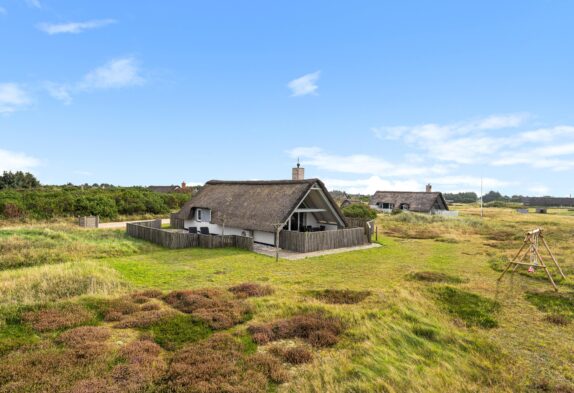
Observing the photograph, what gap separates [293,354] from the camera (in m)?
7.37

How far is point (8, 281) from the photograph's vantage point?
1187cm

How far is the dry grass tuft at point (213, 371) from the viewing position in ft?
19.7

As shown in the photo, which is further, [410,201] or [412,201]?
[410,201]

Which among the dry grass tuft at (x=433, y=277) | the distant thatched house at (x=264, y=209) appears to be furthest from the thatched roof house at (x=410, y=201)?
the dry grass tuft at (x=433, y=277)

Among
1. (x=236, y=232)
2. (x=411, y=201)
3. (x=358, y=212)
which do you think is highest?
(x=411, y=201)

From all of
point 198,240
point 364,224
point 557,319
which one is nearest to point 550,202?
point 364,224

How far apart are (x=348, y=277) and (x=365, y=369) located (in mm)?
8322

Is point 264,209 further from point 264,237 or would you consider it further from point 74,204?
point 74,204

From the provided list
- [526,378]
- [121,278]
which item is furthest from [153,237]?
[526,378]

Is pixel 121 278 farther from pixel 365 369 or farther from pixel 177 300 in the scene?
pixel 365 369

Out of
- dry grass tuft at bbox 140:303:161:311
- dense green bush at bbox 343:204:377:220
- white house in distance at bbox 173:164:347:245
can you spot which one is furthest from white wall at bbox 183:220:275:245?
dense green bush at bbox 343:204:377:220

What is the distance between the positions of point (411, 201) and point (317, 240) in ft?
137

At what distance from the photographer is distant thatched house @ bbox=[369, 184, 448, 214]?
181ft

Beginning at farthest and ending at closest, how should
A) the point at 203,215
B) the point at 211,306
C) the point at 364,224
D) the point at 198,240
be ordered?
1. the point at 203,215
2. the point at 364,224
3. the point at 198,240
4. the point at 211,306
